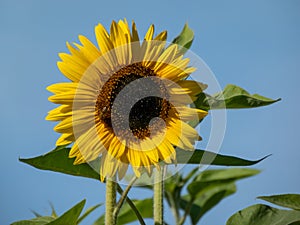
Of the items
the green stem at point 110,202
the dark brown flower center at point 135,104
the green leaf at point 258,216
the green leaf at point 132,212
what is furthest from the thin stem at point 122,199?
the green leaf at point 132,212

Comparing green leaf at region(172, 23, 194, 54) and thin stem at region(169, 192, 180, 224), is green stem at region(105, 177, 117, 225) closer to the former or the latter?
green leaf at region(172, 23, 194, 54)

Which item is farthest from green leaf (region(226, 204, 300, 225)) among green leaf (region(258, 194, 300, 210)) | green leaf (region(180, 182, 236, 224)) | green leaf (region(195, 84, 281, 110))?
green leaf (region(180, 182, 236, 224))

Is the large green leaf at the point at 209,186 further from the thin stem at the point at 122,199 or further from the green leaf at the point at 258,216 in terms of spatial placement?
the thin stem at the point at 122,199

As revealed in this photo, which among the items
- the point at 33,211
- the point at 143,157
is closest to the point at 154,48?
the point at 143,157

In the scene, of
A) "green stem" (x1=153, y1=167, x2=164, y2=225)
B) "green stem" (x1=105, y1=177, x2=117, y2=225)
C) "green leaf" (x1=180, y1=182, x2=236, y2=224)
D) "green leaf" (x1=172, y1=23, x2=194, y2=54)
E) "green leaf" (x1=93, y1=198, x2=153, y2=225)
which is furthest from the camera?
"green leaf" (x1=180, y1=182, x2=236, y2=224)

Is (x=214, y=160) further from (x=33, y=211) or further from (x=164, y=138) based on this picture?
(x=33, y=211)

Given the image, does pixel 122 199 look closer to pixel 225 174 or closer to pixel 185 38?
pixel 185 38

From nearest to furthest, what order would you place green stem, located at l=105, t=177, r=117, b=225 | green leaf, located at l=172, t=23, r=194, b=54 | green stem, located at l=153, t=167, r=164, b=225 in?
green stem, located at l=105, t=177, r=117, b=225 < green stem, located at l=153, t=167, r=164, b=225 < green leaf, located at l=172, t=23, r=194, b=54
